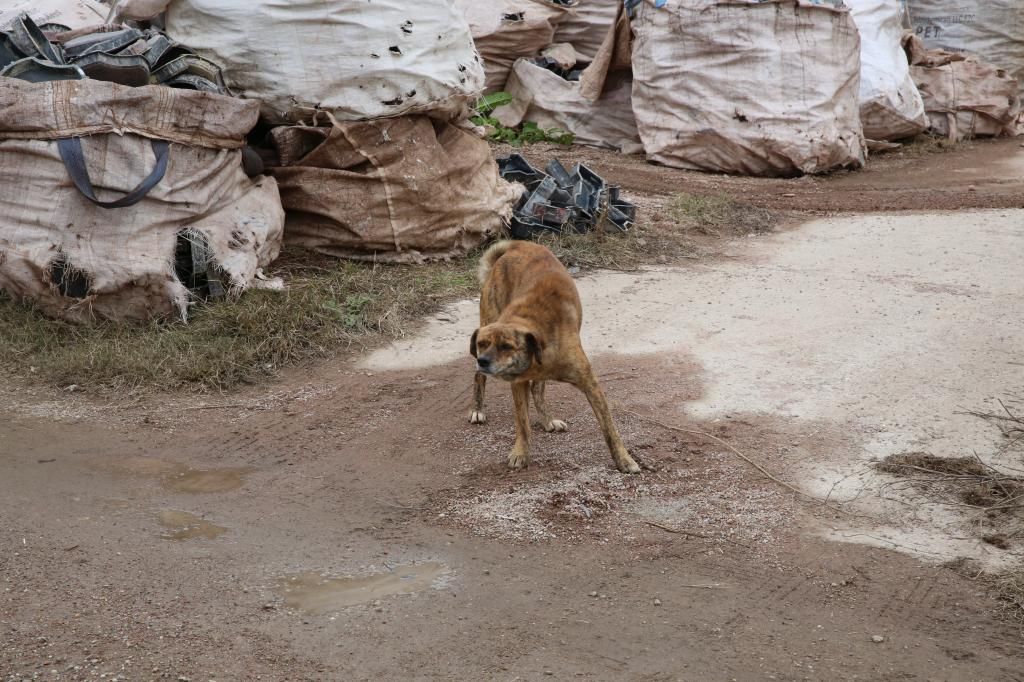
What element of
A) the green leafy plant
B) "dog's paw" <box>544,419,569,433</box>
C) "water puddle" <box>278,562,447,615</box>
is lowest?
the green leafy plant

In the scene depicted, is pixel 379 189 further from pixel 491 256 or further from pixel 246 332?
pixel 491 256

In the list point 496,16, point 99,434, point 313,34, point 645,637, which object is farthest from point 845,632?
point 496,16

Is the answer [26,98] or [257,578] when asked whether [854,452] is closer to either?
[257,578]

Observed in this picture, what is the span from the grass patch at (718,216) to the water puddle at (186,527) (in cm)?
448

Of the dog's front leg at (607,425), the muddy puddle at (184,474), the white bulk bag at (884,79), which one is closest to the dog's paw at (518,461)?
the dog's front leg at (607,425)

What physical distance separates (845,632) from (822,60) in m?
6.68

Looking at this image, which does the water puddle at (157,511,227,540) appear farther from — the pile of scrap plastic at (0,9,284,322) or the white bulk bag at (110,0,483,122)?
the white bulk bag at (110,0,483,122)

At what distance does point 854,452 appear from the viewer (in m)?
4.20

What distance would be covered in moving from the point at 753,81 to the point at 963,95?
289cm

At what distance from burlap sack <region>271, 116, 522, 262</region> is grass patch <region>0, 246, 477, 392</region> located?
0.42 m

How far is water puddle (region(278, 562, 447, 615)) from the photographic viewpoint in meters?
3.30

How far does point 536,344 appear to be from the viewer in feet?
12.9

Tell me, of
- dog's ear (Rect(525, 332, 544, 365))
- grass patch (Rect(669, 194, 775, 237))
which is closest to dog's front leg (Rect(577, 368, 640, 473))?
dog's ear (Rect(525, 332, 544, 365))

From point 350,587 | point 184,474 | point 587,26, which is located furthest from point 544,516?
point 587,26
